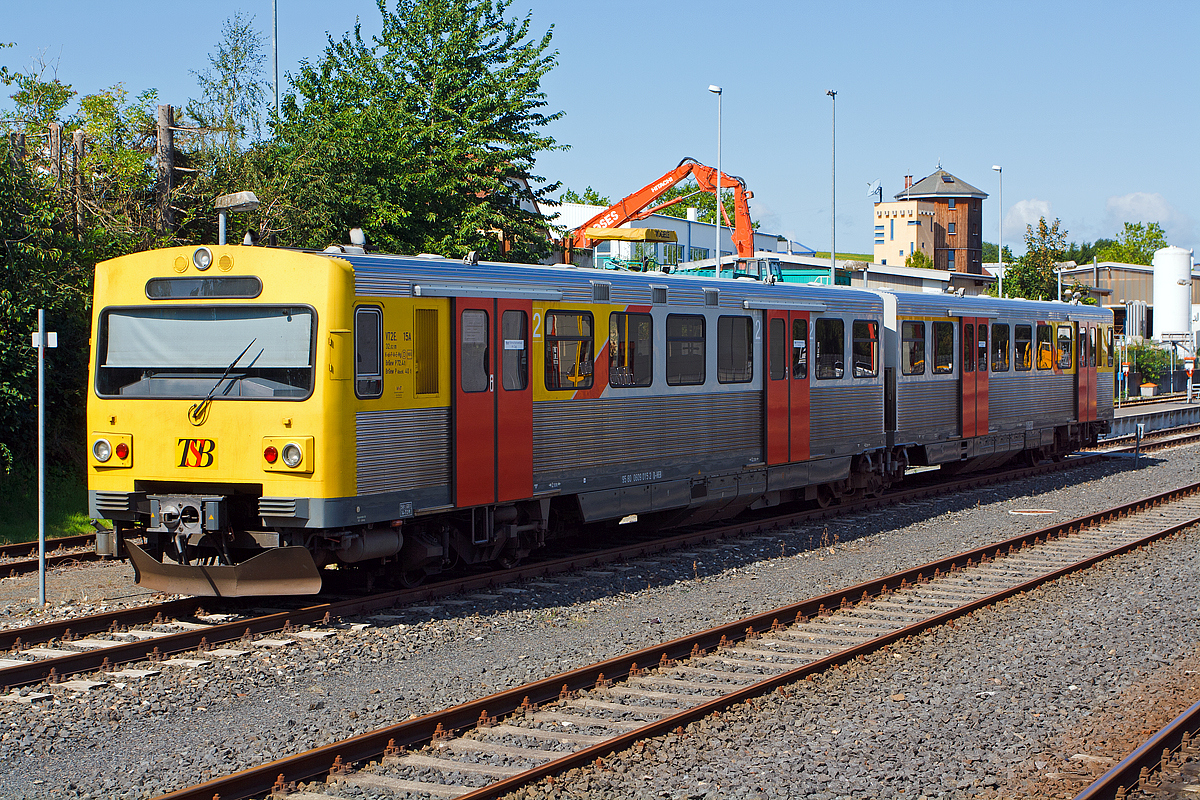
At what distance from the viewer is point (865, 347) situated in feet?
58.9

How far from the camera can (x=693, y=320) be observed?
47.0ft

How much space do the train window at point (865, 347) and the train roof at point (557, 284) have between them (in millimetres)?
570

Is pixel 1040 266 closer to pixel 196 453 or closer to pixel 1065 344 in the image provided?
pixel 1065 344

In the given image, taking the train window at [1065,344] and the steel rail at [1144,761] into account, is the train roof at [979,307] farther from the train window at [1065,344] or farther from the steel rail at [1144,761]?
the steel rail at [1144,761]

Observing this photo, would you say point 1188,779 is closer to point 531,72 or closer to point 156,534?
point 156,534

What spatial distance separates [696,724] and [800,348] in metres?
9.47

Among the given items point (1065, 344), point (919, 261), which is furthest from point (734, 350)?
point (919, 261)

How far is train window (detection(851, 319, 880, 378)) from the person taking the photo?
17.7 meters

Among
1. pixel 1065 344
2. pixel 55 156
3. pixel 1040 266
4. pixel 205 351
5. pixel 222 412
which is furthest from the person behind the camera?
pixel 1040 266

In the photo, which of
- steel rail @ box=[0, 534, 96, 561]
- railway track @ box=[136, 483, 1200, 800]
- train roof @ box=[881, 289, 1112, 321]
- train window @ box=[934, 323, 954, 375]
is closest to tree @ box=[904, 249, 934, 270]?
train roof @ box=[881, 289, 1112, 321]

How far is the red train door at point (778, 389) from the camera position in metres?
15.8

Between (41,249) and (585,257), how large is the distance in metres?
25.5

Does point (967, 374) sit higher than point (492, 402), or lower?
higher

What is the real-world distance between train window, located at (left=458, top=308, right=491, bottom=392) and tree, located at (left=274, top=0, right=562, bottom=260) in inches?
432
